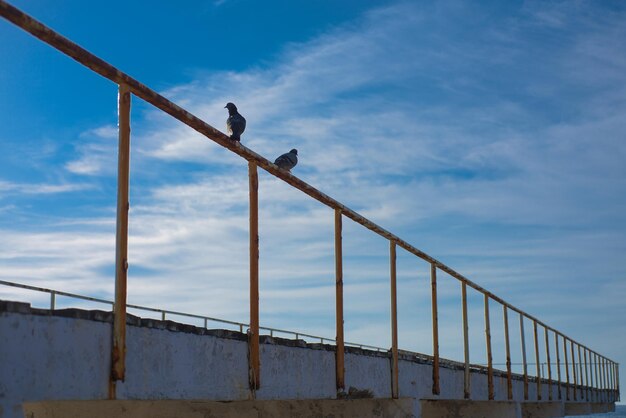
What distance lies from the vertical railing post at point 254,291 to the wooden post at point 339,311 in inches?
87.8

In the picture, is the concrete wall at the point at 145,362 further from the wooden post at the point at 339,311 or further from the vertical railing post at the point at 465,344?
the vertical railing post at the point at 465,344

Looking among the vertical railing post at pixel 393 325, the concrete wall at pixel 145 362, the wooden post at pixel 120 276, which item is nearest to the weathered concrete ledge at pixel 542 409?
the vertical railing post at pixel 393 325

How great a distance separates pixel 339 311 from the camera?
32.1 ft

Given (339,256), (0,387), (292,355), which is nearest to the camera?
(0,387)

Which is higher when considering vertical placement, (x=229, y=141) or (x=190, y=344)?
(x=229, y=141)

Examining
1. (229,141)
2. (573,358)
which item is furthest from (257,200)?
(573,358)

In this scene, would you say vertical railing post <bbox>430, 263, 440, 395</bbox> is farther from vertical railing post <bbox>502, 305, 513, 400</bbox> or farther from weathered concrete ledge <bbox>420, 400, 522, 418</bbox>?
vertical railing post <bbox>502, 305, 513, 400</bbox>

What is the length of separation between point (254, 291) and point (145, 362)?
5.76 ft

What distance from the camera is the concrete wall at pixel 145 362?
15.6 feet

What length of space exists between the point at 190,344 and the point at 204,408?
1.30m

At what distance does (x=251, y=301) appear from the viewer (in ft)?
24.5

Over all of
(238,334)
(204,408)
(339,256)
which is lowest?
(204,408)

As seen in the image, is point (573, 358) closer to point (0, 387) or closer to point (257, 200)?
point (257, 200)

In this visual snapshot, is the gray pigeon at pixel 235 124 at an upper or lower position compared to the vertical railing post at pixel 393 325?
upper
